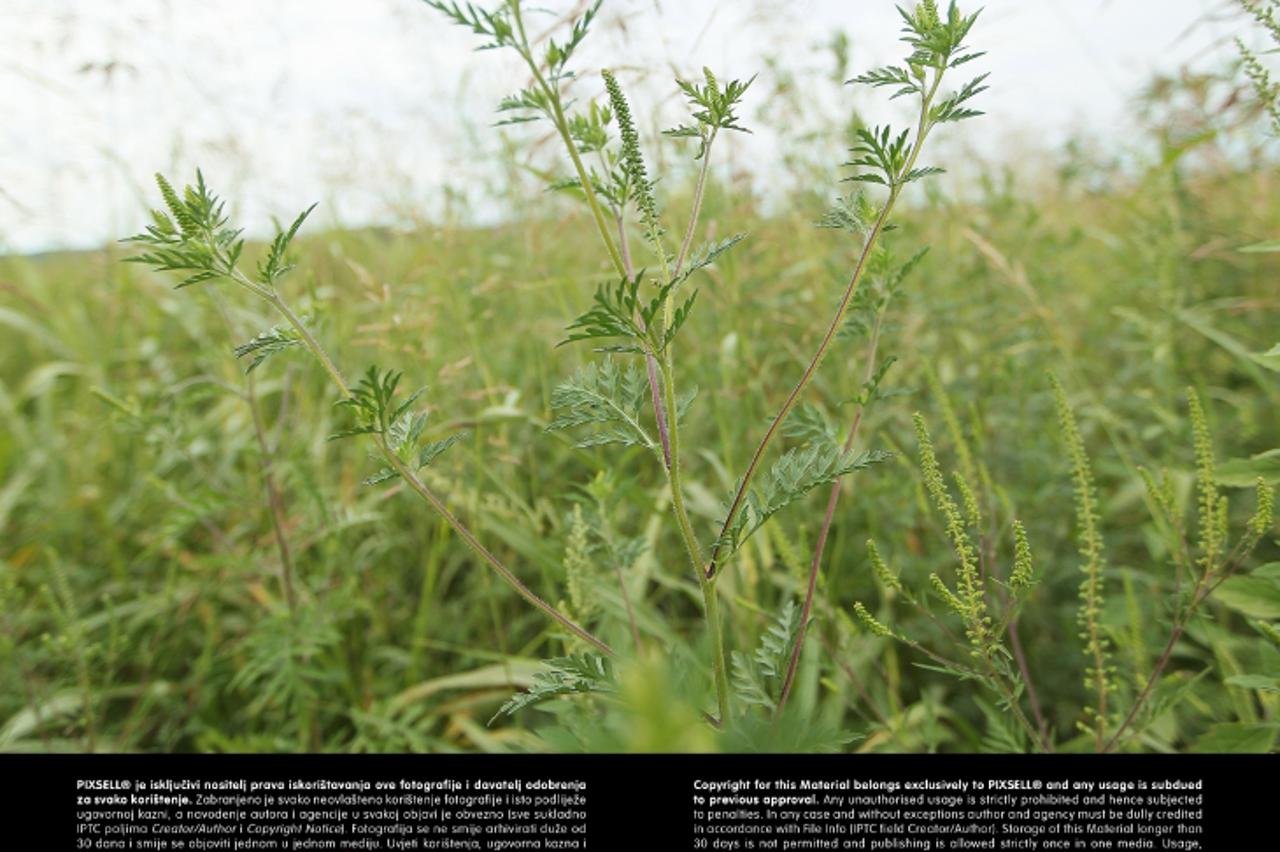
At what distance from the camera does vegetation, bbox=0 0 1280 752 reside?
1.06 m

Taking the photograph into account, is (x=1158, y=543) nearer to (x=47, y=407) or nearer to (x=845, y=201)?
(x=845, y=201)

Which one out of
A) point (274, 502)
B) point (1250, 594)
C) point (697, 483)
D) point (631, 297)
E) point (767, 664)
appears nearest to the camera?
point (631, 297)

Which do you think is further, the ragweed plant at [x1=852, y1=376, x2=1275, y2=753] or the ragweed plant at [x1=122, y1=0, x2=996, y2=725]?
the ragweed plant at [x1=852, y1=376, x2=1275, y2=753]

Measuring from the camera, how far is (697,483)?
2.17 m

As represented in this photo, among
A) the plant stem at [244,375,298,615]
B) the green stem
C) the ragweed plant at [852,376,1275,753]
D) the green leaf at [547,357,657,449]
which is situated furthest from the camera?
the plant stem at [244,375,298,615]

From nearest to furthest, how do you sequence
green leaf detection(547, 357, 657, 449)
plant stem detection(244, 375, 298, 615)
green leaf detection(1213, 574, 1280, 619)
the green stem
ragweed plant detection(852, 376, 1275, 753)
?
the green stem < green leaf detection(547, 357, 657, 449) < ragweed plant detection(852, 376, 1275, 753) < green leaf detection(1213, 574, 1280, 619) < plant stem detection(244, 375, 298, 615)

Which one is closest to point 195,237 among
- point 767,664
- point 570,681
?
point 570,681

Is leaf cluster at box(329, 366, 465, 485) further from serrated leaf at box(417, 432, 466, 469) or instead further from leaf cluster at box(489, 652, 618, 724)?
leaf cluster at box(489, 652, 618, 724)

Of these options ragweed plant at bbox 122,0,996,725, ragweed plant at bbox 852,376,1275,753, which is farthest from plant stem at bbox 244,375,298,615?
ragweed plant at bbox 852,376,1275,753

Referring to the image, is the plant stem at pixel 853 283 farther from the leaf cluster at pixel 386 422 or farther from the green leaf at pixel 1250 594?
the green leaf at pixel 1250 594

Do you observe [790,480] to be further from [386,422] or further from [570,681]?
[386,422]

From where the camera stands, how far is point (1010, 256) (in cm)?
266
